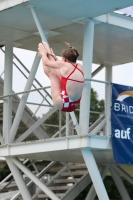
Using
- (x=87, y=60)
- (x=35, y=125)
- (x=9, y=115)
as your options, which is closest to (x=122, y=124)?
(x=87, y=60)

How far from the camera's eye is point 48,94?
24969 mm

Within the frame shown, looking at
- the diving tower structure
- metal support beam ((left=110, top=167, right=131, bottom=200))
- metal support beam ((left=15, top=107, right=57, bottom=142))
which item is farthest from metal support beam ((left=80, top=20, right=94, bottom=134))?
metal support beam ((left=110, top=167, right=131, bottom=200))

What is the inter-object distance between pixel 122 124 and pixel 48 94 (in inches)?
189

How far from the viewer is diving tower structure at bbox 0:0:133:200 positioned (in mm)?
20312

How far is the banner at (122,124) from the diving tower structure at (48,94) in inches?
7.4

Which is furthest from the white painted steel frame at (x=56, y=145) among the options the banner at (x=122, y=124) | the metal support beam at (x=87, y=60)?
the metal support beam at (x=87, y=60)

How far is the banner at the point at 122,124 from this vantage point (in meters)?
20.5

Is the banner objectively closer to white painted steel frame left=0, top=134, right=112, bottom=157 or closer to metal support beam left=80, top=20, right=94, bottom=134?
white painted steel frame left=0, top=134, right=112, bottom=157

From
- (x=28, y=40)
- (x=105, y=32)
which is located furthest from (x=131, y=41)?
(x=28, y=40)

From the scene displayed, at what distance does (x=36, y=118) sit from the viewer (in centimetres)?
2559

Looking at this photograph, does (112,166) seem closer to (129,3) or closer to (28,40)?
(28,40)

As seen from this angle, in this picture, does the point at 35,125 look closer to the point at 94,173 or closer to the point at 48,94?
the point at 48,94

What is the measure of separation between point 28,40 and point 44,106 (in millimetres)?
2214

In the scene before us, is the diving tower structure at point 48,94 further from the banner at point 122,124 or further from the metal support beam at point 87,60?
the banner at point 122,124
